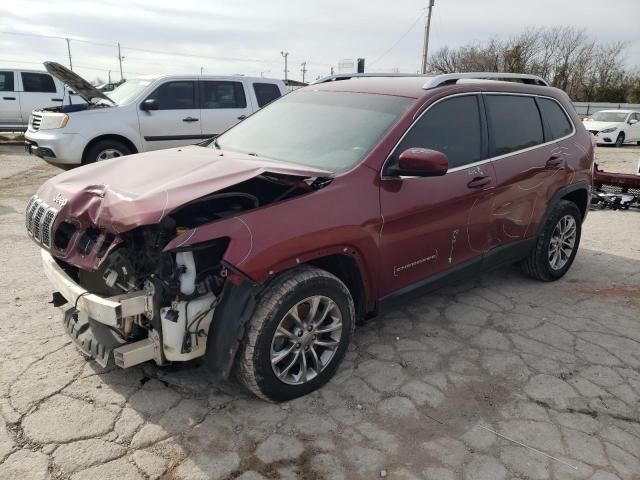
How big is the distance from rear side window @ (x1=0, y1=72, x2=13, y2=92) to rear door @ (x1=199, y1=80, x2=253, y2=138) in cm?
799

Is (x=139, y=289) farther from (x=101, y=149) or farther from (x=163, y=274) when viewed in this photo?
(x=101, y=149)

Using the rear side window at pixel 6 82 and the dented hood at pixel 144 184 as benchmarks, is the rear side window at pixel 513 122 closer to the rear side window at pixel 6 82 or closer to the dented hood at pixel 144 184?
the dented hood at pixel 144 184

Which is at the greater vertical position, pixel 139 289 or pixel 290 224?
pixel 290 224

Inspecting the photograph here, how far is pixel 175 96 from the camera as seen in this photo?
9.24m

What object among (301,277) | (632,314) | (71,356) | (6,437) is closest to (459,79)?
(301,277)

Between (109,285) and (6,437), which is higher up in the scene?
(109,285)

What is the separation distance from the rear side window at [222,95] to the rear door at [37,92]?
24.3 ft

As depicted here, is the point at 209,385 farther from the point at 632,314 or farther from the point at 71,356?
the point at 632,314

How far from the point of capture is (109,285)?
2803 millimetres

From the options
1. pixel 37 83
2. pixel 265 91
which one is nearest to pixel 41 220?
pixel 265 91

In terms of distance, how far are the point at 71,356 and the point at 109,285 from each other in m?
0.90

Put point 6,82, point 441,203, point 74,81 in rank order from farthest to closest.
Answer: point 6,82, point 74,81, point 441,203

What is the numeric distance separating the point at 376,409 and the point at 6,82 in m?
15.3

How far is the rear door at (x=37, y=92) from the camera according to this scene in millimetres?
14203
